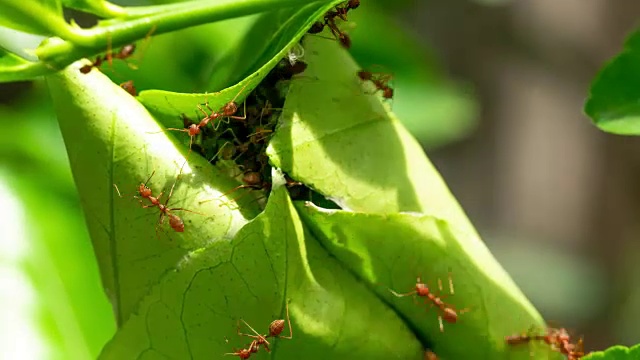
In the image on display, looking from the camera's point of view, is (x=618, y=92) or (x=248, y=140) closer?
(x=248, y=140)

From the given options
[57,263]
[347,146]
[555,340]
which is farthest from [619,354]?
[57,263]

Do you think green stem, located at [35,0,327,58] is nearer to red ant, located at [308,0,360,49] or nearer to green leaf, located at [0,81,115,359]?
red ant, located at [308,0,360,49]

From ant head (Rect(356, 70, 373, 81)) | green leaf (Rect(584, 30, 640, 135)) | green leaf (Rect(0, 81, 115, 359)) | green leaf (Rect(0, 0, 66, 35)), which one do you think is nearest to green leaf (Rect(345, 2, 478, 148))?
green leaf (Rect(0, 81, 115, 359))

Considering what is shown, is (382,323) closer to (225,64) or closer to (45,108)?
(225,64)

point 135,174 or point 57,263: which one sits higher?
point 135,174

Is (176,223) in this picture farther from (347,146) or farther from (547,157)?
(547,157)

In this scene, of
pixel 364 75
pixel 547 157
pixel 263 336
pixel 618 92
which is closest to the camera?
pixel 263 336
